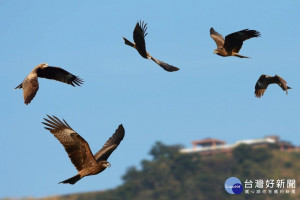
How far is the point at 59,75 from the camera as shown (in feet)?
87.2

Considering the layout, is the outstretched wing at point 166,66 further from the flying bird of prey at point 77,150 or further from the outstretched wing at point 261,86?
the flying bird of prey at point 77,150

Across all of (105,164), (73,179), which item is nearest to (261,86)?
(105,164)

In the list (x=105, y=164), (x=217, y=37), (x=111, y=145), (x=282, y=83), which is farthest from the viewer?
(x=217, y=37)

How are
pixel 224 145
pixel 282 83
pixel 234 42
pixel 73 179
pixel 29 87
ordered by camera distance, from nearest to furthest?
pixel 73 179
pixel 29 87
pixel 282 83
pixel 234 42
pixel 224 145

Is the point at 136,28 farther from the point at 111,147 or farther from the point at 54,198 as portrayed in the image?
the point at 54,198

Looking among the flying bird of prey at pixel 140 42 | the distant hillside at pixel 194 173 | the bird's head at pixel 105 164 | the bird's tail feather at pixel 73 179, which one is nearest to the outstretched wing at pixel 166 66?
the flying bird of prey at pixel 140 42

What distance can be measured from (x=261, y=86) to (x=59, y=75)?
6.64m

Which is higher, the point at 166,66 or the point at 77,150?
the point at 166,66

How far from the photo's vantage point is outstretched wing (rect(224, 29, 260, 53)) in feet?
83.0

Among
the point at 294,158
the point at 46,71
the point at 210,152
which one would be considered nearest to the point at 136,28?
the point at 46,71

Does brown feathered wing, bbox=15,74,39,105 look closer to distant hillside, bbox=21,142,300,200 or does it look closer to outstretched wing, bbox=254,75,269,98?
outstretched wing, bbox=254,75,269,98

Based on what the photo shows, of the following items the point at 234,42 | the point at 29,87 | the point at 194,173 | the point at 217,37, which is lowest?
the point at 29,87

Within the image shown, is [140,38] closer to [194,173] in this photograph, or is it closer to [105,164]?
[105,164]

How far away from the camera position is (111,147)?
73.3 feet
